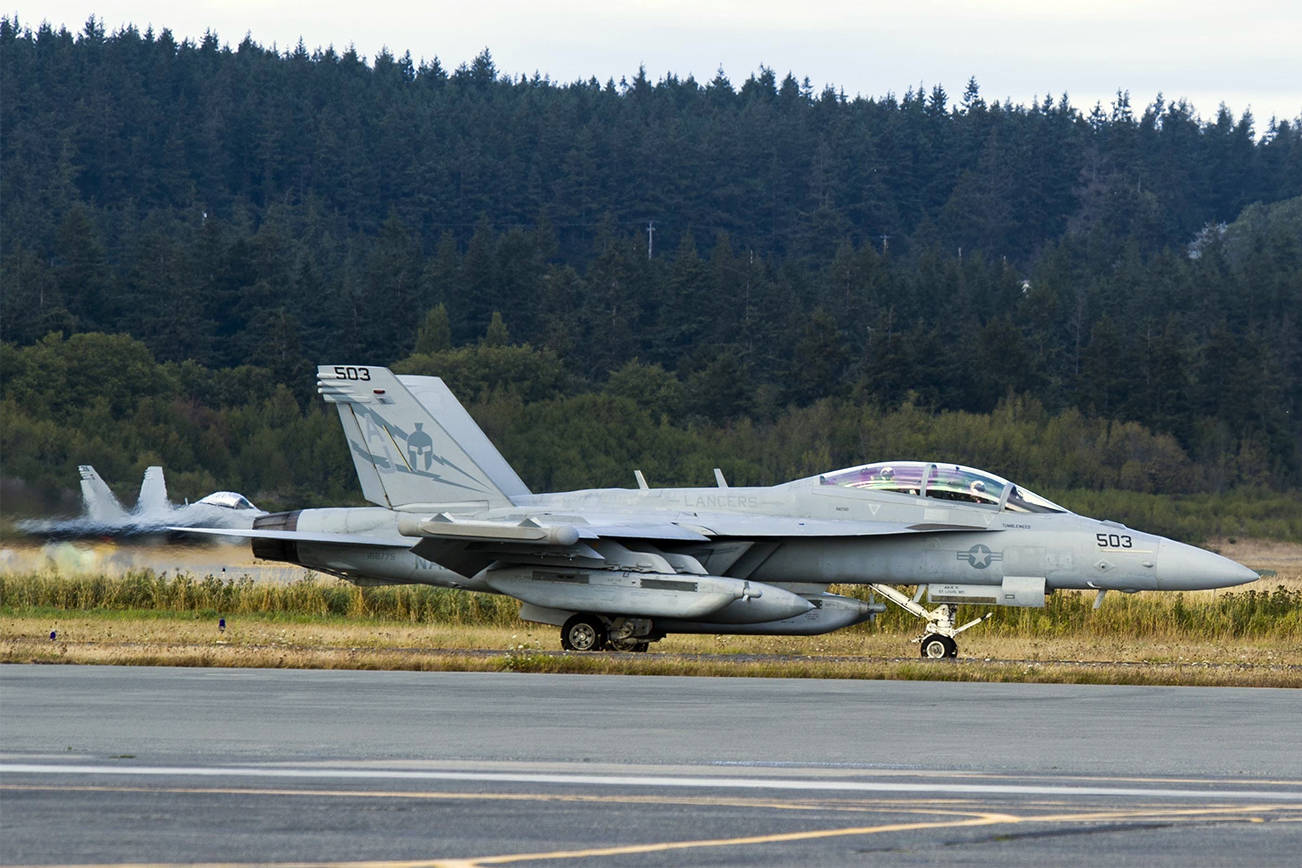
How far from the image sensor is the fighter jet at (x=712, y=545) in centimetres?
1922

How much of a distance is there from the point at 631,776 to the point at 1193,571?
11672mm

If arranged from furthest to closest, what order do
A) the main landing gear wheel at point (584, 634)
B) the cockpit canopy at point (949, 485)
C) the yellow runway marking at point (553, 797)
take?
the main landing gear wheel at point (584, 634) < the cockpit canopy at point (949, 485) < the yellow runway marking at point (553, 797)

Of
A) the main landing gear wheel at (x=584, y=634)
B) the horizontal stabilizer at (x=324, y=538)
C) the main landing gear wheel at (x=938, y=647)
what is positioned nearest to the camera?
the main landing gear wheel at (x=938, y=647)

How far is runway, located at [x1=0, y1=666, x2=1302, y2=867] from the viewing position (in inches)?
278

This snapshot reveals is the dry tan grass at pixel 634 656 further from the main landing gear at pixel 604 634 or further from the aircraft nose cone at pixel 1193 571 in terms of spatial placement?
the aircraft nose cone at pixel 1193 571

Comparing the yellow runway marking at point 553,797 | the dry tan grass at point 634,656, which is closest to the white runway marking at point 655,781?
the yellow runway marking at point 553,797

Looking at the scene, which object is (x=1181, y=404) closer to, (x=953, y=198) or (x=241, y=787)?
(x=953, y=198)

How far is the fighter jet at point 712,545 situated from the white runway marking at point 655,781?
9.92 m

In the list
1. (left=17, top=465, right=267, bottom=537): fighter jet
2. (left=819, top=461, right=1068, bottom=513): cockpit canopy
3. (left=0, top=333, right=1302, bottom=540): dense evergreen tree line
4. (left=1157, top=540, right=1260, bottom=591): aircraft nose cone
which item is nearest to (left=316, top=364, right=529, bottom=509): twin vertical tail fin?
(left=17, top=465, right=267, bottom=537): fighter jet

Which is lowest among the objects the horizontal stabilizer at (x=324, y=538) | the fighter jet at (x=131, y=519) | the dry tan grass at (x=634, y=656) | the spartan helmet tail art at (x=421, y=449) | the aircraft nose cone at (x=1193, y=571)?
the dry tan grass at (x=634, y=656)

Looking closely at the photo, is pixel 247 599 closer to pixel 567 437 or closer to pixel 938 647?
pixel 938 647

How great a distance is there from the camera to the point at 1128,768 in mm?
9461

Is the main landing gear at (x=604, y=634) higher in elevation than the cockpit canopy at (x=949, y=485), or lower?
lower

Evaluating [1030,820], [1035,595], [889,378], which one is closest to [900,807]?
[1030,820]
